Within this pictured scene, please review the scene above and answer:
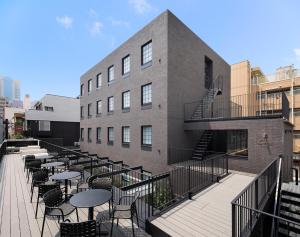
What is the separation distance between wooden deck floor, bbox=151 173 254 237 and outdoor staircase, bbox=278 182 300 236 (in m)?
1.82

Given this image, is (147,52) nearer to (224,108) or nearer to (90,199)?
(224,108)

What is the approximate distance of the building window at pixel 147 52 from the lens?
13.8m

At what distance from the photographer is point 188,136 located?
13.5 m

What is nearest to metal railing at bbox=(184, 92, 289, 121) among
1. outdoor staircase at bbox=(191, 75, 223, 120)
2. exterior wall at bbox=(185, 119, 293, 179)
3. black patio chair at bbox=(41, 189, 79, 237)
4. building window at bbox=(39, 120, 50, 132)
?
outdoor staircase at bbox=(191, 75, 223, 120)

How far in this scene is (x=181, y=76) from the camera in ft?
43.2

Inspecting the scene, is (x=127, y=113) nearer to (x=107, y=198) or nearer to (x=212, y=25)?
(x=212, y=25)

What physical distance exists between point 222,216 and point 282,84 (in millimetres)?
25695

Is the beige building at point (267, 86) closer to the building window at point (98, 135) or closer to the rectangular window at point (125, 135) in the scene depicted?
the rectangular window at point (125, 135)

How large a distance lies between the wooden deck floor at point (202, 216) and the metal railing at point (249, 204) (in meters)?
0.64

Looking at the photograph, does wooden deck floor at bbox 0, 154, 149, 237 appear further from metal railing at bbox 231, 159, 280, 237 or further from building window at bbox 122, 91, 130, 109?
building window at bbox 122, 91, 130, 109

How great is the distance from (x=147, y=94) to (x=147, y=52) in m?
3.36

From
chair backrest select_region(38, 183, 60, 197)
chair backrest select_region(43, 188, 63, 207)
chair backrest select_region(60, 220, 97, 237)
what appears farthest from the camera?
chair backrest select_region(38, 183, 60, 197)

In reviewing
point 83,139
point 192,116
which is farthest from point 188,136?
point 83,139

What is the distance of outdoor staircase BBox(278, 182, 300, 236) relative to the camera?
6.53 m
